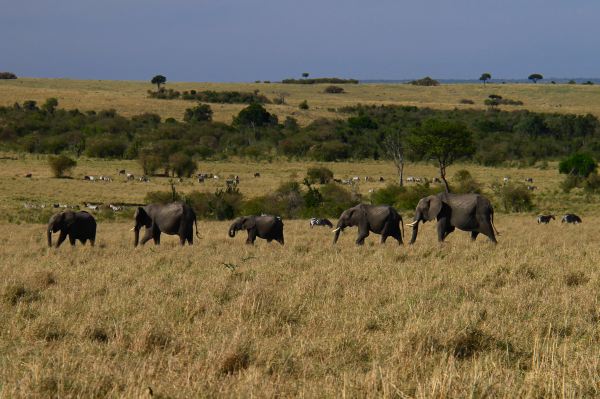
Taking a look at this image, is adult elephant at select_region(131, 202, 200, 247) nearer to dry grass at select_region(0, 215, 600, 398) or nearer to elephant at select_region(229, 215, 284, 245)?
elephant at select_region(229, 215, 284, 245)

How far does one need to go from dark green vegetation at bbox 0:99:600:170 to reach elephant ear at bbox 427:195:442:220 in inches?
1346

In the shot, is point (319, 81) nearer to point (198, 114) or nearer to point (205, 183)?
point (198, 114)

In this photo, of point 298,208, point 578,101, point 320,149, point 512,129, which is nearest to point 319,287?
point 298,208

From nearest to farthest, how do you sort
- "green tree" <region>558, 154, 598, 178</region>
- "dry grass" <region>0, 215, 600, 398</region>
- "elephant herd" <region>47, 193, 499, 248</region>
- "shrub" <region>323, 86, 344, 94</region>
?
"dry grass" <region>0, 215, 600, 398</region> < "elephant herd" <region>47, 193, 499, 248</region> < "green tree" <region>558, 154, 598, 178</region> < "shrub" <region>323, 86, 344, 94</region>

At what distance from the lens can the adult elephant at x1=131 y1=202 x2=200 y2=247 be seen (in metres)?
16.5

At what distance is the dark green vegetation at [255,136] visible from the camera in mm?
59750

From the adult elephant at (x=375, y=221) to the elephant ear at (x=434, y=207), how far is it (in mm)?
698

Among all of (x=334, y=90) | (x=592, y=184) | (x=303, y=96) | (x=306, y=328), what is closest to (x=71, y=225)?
(x=306, y=328)

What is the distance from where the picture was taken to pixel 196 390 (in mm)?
4809

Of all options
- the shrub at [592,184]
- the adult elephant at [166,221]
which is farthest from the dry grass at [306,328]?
the shrub at [592,184]

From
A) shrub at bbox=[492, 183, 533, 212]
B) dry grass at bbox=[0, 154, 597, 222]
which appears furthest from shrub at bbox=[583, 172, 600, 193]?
shrub at bbox=[492, 183, 533, 212]

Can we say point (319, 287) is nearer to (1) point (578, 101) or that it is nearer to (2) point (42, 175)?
(2) point (42, 175)

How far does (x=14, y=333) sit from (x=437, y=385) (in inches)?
152

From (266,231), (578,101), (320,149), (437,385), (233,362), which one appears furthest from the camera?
(578,101)
